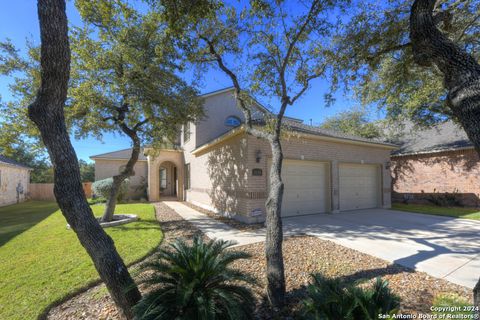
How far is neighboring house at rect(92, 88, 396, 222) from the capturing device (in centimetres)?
827

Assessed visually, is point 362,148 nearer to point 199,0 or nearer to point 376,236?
point 376,236

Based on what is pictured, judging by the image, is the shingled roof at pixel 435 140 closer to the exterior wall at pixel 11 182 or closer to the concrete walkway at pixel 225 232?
the concrete walkway at pixel 225 232

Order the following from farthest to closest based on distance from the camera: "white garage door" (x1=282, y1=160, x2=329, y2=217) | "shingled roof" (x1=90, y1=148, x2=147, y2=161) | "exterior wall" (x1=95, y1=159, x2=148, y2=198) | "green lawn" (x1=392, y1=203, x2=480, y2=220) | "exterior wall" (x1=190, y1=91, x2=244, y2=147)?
"shingled roof" (x1=90, y1=148, x2=147, y2=161)
"exterior wall" (x1=95, y1=159, x2=148, y2=198)
"exterior wall" (x1=190, y1=91, x2=244, y2=147)
"green lawn" (x1=392, y1=203, x2=480, y2=220)
"white garage door" (x1=282, y1=160, x2=329, y2=217)

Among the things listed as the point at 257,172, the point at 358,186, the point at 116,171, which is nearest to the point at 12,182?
the point at 116,171

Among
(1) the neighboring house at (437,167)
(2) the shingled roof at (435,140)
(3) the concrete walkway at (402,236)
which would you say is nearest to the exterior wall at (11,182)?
(3) the concrete walkway at (402,236)

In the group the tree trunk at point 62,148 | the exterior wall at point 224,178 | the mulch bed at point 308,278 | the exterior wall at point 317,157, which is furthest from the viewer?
the exterior wall at point 224,178

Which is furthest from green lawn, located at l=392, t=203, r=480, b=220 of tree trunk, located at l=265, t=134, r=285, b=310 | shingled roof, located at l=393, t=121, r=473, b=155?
tree trunk, located at l=265, t=134, r=285, b=310

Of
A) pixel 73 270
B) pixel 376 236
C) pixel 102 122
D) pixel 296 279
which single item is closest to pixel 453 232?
pixel 376 236

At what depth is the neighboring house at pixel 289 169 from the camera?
8.27 m

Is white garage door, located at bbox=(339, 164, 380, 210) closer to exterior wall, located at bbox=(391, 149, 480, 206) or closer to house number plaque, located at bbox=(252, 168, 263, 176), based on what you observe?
house number plaque, located at bbox=(252, 168, 263, 176)

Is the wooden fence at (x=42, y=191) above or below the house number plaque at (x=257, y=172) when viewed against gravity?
below

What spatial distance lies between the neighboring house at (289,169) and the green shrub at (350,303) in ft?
15.2

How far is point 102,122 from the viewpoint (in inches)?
321

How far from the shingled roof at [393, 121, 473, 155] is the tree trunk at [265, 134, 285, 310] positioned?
14.5 metres
